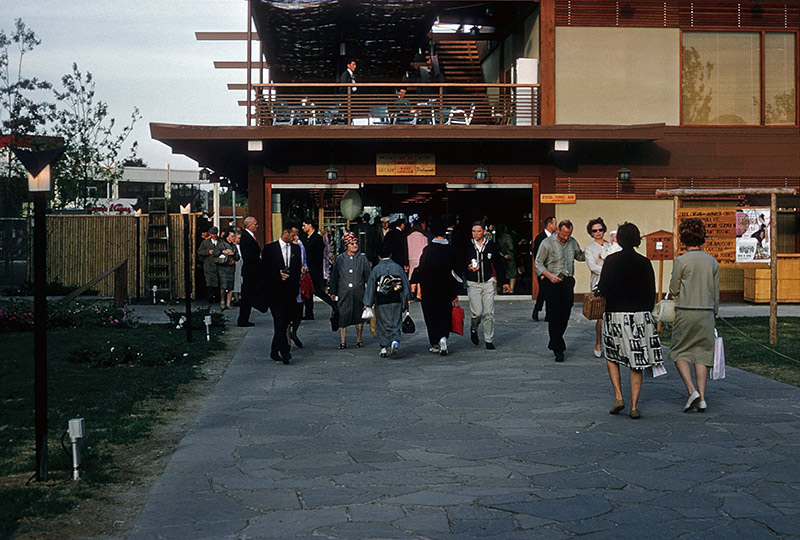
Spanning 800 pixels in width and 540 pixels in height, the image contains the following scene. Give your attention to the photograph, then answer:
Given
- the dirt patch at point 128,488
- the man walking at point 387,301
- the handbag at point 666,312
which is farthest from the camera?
the man walking at point 387,301

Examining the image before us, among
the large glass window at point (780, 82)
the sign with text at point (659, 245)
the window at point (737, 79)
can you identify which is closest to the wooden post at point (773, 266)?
the sign with text at point (659, 245)

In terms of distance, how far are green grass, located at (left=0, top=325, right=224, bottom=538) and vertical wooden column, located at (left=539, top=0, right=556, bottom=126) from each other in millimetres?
9890

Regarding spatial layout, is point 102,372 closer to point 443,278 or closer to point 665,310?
point 443,278

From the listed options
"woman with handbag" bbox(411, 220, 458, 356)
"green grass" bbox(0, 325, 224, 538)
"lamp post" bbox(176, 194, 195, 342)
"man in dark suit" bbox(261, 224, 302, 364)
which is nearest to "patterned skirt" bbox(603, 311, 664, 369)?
"green grass" bbox(0, 325, 224, 538)

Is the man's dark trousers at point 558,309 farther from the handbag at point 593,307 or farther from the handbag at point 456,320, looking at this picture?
the handbag at point 593,307

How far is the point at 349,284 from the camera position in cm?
1331

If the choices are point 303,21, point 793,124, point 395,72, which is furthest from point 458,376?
point 395,72

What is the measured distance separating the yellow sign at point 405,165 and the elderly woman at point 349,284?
28.7 ft

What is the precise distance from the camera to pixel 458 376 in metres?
10.7

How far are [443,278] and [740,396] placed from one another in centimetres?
441

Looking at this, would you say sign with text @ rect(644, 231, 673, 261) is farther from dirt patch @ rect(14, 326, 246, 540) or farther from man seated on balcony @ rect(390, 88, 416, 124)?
dirt patch @ rect(14, 326, 246, 540)

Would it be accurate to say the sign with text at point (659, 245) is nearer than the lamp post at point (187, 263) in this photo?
No

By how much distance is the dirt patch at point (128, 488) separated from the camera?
199 inches

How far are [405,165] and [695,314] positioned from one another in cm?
1406
